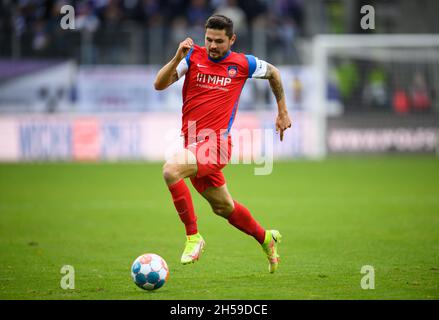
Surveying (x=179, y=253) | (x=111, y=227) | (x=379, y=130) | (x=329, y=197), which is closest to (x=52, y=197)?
(x=111, y=227)

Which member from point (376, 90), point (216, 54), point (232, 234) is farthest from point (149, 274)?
point (376, 90)

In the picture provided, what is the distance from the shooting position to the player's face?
25.2ft

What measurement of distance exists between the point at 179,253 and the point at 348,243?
2.11 meters

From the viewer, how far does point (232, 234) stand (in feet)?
36.3

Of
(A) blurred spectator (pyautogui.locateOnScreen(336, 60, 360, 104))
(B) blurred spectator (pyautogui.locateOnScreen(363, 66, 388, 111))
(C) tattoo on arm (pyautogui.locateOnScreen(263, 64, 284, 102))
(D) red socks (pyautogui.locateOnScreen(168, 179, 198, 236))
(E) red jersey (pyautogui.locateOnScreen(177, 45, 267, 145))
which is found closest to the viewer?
(D) red socks (pyautogui.locateOnScreen(168, 179, 198, 236))

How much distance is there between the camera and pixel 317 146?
77.8ft

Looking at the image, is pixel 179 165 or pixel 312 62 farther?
pixel 312 62

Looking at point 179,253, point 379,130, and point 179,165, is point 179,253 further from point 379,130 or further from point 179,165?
point 379,130

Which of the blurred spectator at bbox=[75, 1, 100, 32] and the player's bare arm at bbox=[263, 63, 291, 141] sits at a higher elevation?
the blurred spectator at bbox=[75, 1, 100, 32]

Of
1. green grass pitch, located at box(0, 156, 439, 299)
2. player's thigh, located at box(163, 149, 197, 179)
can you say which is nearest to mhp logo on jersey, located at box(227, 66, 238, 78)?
player's thigh, located at box(163, 149, 197, 179)

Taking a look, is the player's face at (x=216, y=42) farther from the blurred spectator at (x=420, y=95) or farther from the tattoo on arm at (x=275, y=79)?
the blurred spectator at (x=420, y=95)

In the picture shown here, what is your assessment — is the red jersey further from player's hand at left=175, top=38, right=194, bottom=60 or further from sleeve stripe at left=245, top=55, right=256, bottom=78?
player's hand at left=175, top=38, right=194, bottom=60

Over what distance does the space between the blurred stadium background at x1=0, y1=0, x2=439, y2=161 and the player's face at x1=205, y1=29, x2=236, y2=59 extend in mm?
15164

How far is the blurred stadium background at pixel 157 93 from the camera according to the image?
23.2 m
